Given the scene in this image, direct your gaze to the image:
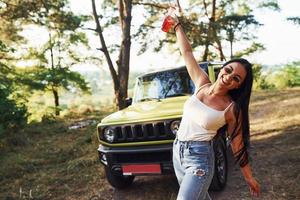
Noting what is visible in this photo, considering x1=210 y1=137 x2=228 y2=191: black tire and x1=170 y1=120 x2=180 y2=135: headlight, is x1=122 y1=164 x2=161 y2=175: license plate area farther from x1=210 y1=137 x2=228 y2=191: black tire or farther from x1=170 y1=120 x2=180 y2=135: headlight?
x1=210 y1=137 x2=228 y2=191: black tire

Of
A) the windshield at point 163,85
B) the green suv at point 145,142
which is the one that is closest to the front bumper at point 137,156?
the green suv at point 145,142

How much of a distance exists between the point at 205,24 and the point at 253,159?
23.5 ft

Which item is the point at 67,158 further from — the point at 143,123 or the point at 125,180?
the point at 143,123

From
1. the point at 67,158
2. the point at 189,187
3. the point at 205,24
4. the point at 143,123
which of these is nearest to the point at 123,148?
the point at 143,123

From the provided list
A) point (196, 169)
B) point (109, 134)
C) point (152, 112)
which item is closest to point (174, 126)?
point (152, 112)

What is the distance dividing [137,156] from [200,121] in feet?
8.90

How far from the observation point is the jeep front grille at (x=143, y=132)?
220 inches

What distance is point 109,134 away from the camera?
6.11 metres

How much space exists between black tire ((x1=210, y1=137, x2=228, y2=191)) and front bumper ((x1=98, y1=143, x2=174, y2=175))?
26.3 inches

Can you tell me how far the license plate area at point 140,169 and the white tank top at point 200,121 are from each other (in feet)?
7.60

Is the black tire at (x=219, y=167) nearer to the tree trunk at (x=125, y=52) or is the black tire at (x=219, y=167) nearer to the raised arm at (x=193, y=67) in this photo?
the raised arm at (x=193, y=67)

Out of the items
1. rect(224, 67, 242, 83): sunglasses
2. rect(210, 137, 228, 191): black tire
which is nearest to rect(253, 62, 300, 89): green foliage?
rect(210, 137, 228, 191): black tire

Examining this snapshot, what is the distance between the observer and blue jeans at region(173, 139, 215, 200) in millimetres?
3207

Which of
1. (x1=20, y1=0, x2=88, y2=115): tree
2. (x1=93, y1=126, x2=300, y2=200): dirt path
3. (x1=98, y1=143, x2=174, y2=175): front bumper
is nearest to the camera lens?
(x1=98, y1=143, x2=174, y2=175): front bumper
